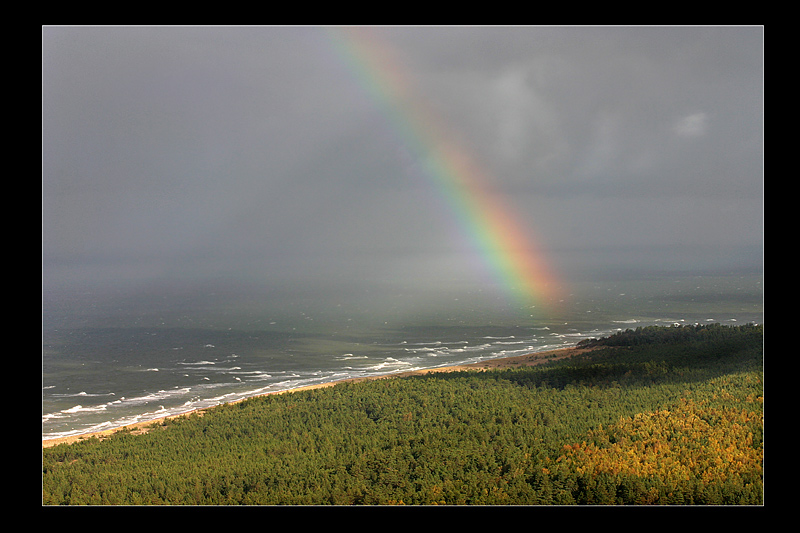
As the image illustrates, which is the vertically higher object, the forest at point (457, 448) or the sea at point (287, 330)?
the sea at point (287, 330)

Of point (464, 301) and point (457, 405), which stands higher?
point (464, 301)

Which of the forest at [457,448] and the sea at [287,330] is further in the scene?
the sea at [287,330]

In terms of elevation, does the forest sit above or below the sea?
below
